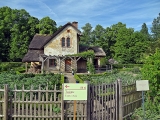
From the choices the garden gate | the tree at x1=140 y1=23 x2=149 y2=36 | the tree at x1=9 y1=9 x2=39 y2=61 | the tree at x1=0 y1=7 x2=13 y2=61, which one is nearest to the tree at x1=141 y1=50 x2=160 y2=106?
the garden gate

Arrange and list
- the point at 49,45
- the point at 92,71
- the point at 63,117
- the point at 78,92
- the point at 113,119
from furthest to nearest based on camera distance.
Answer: the point at 49,45
the point at 92,71
the point at 113,119
the point at 63,117
the point at 78,92

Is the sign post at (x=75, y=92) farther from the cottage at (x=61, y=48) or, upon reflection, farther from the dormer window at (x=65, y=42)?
the dormer window at (x=65, y=42)

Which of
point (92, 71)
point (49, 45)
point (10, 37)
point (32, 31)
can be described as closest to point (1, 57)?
point (10, 37)

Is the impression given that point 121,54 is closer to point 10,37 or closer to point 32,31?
point 32,31

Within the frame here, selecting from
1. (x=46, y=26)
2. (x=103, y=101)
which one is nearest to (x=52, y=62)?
(x=46, y=26)

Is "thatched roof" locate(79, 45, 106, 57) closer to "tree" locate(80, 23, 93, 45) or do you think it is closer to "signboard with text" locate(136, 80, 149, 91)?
"signboard with text" locate(136, 80, 149, 91)

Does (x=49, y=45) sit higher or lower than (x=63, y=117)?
higher

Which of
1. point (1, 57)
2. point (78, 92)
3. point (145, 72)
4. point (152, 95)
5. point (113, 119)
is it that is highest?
point (1, 57)

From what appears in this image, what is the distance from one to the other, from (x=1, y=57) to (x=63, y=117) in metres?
43.5

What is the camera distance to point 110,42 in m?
55.7

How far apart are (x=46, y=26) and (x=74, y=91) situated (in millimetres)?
44749

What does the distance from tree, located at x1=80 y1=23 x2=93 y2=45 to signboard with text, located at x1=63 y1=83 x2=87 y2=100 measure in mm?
59657

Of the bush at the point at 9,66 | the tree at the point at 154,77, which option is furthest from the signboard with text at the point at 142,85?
the bush at the point at 9,66

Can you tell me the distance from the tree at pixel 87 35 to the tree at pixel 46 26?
58.0 ft
